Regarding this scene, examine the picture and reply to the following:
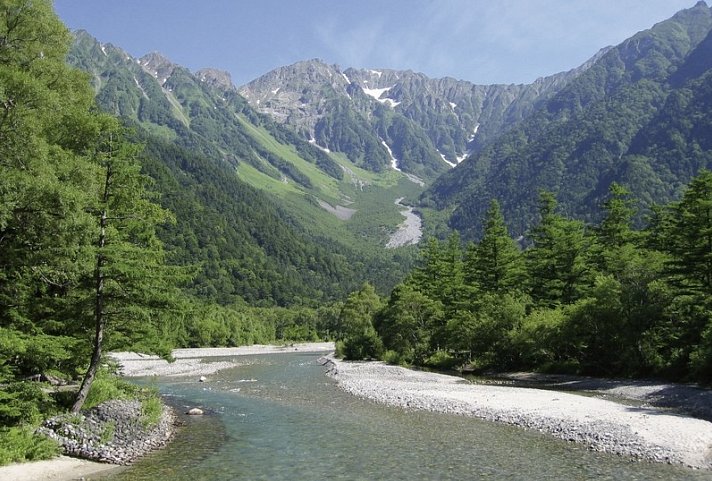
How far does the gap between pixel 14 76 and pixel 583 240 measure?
55.9 metres

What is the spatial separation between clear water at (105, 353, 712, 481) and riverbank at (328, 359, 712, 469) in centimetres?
130

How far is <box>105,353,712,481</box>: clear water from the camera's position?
19.0 m

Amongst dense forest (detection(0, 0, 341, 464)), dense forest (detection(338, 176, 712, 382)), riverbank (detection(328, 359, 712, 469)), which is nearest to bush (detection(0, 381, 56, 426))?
dense forest (detection(0, 0, 341, 464))

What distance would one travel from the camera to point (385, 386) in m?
44.3

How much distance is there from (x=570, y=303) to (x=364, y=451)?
42.4m

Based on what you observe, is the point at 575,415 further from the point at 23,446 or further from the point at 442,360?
the point at 442,360

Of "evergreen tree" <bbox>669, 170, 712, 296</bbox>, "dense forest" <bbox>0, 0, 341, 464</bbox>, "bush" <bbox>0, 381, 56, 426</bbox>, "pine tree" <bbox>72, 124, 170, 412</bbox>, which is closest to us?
"dense forest" <bbox>0, 0, 341, 464</bbox>

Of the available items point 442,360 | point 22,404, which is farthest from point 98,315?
point 442,360

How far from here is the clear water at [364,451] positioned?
1900 cm

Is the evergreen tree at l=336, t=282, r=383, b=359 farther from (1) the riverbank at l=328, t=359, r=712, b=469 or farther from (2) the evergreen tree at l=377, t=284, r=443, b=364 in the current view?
(1) the riverbank at l=328, t=359, r=712, b=469

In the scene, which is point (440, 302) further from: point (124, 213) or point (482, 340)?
point (124, 213)

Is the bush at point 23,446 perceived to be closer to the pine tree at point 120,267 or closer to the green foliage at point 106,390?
the pine tree at point 120,267

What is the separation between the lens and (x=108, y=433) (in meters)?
22.4

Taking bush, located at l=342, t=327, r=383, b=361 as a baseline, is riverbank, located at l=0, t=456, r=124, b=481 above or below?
below
